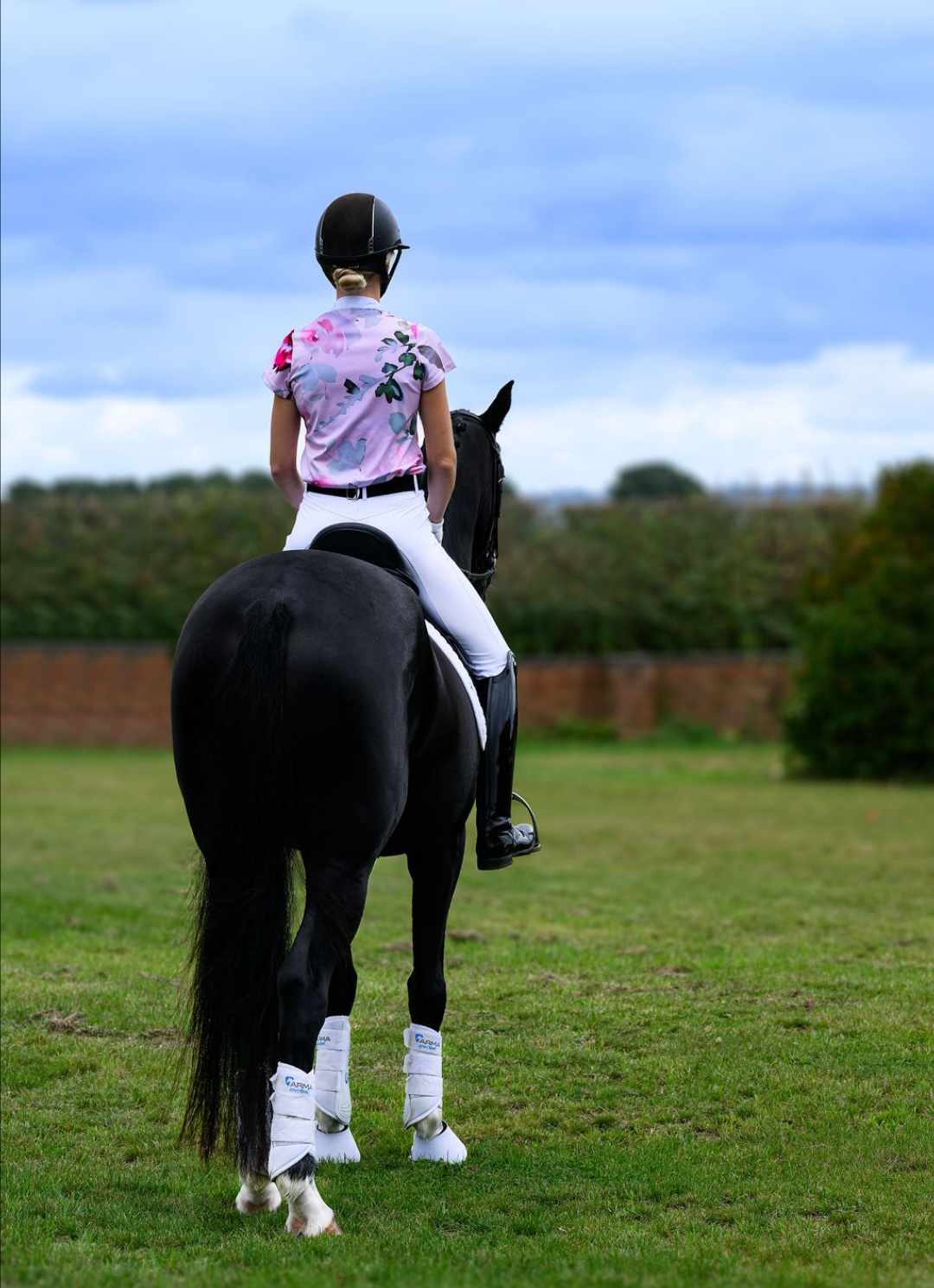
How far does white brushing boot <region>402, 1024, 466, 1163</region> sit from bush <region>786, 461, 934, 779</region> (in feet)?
61.4

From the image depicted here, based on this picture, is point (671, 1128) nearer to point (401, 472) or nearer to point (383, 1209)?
point (383, 1209)

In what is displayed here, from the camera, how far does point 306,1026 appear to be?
4766 mm

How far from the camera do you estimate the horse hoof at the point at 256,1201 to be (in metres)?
5.05

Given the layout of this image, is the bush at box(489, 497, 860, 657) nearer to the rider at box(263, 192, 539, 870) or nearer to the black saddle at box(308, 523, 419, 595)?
the rider at box(263, 192, 539, 870)

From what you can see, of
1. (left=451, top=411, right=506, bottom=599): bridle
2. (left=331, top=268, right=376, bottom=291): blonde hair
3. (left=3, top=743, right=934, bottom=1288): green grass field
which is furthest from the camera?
(left=451, top=411, right=506, bottom=599): bridle

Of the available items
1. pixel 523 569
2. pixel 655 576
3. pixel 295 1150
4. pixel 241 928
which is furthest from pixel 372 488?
pixel 655 576

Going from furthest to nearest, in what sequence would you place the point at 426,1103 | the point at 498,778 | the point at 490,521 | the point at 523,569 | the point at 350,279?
the point at 523,569, the point at 490,521, the point at 498,778, the point at 426,1103, the point at 350,279

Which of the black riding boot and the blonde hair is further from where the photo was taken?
the black riding boot

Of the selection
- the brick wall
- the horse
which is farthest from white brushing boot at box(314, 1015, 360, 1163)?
the brick wall

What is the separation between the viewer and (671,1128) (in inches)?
238

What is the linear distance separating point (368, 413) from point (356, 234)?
0.65 metres

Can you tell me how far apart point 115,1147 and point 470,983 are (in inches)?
106

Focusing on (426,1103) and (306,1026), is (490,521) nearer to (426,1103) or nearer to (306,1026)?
(426,1103)

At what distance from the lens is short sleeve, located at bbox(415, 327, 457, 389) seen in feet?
17.8
